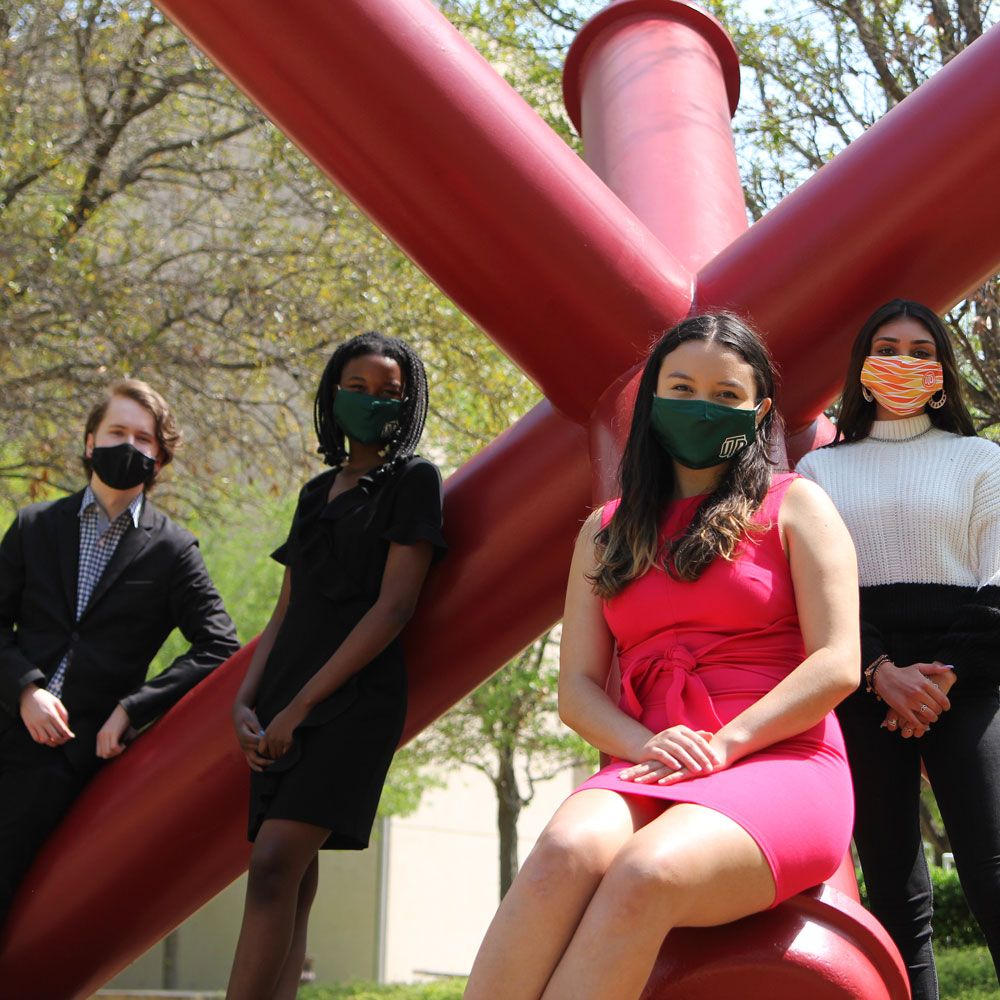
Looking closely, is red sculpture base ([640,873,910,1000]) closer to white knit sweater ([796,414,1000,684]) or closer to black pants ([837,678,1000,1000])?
black pants ([837,678,1000,1000])

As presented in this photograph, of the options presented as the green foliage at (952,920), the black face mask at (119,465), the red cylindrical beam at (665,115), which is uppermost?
the red cylindrical beam at (665,115)

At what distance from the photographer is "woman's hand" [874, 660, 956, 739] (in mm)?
2814

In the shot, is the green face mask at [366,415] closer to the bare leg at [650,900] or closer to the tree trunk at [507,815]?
the bare leg at [650,900]

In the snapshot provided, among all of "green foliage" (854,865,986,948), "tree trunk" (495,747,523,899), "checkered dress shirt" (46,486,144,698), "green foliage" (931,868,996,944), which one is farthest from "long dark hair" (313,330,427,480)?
"tree trunk" (495,747,523,899)

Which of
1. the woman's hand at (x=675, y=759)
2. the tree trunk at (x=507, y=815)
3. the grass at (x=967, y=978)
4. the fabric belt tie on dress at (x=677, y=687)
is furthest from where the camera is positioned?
the tree trunk at (x=507, y=815)

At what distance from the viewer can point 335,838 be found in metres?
3.34

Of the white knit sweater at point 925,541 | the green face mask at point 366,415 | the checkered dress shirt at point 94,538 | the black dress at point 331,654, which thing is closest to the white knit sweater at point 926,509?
the white knit sweater at point 925,541

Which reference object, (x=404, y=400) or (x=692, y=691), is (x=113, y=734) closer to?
(x=404, y=400)

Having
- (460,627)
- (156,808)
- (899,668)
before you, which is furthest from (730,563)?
Answer: (156,808)

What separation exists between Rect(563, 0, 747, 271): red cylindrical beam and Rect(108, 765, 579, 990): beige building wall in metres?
14.7

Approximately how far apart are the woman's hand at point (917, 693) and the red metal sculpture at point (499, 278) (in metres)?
0.89

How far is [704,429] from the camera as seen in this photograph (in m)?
2.78

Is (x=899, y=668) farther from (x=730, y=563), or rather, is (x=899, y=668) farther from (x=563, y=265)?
(x=563, y=265)

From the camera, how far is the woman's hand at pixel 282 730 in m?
3.29
